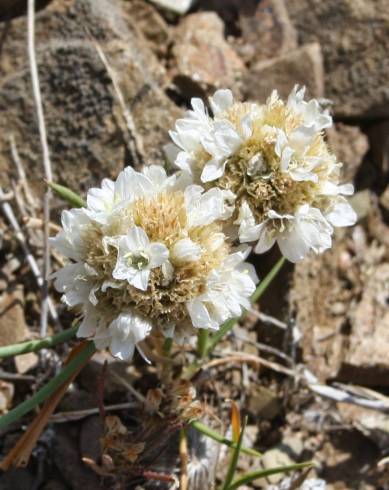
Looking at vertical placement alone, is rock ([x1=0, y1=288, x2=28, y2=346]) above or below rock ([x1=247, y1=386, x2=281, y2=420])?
above

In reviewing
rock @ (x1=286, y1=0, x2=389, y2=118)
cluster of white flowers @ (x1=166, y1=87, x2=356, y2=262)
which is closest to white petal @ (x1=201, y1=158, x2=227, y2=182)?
cluster of white flowers @ (x1=166, y1=87, x2=356, y2=262)

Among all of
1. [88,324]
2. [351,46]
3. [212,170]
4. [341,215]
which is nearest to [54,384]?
[88,324]

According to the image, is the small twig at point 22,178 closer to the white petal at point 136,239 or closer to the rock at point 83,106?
the rock at point 83,106

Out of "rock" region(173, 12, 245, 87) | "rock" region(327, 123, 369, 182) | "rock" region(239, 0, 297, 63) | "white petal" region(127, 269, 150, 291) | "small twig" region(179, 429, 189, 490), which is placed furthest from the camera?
"rock" region(239, 0, 297, 63)

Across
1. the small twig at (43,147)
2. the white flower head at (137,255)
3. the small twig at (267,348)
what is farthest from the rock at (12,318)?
the white flower head at (137,255)

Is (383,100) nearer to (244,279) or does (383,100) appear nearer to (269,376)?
(269,376)

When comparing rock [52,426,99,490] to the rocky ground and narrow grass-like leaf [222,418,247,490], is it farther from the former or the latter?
narrow grass-like leaf [222,418,247,490]
